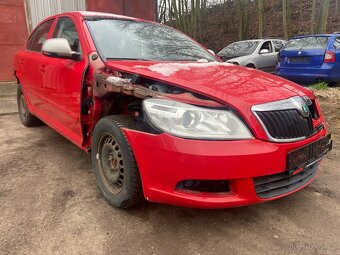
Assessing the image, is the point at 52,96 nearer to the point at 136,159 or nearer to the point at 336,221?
the point at 136,159

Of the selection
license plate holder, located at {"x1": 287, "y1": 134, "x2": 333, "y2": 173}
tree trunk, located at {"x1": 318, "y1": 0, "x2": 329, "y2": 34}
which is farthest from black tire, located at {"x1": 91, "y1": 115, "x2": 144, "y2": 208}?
tree trunk, located at {"x1": 318, "y1": 0, "x2": 329, "y2": 34}

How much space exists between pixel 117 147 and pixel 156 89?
1.83 feet

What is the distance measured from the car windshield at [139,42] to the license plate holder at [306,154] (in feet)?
4.94

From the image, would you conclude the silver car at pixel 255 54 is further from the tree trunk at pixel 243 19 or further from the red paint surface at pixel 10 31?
the red paint surface at pixel 10 31

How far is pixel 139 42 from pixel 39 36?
1943 mm

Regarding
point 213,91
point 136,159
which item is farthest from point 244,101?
point 136,159

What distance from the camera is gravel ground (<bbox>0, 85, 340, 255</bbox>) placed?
221 cm

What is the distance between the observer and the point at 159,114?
7.27 ft

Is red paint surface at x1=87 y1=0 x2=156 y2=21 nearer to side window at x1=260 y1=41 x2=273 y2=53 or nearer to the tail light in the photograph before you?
side window at x1=260 y1=41 x2=273 y2=53

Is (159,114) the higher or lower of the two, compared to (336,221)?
higher

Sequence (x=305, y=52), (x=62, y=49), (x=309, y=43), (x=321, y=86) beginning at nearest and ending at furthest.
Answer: (x=62, y=49) < (x=321, y=86) < (x=305, y=52) < (x=309, y=43)

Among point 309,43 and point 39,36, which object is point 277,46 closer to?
point 309,43

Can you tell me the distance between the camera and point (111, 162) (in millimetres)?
2713

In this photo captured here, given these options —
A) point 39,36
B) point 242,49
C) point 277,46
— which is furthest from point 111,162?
point 277,46
